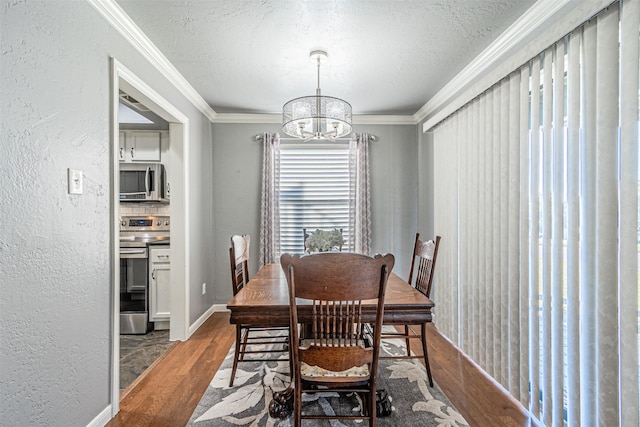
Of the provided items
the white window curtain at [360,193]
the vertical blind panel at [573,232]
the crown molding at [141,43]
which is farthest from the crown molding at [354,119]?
the vertical blind panel at [573,232]

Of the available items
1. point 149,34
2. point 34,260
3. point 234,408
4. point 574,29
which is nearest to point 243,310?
point 234,408

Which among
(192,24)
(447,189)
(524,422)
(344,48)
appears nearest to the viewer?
(524,422)

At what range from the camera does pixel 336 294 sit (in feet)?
4.57

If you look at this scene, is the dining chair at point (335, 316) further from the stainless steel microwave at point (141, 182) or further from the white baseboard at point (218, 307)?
the stainless steel microwave at point (141, 182)

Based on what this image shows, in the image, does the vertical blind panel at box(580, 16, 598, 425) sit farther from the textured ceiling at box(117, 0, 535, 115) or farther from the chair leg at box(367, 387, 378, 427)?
the chair leg at box(367, 387, 378, 427)

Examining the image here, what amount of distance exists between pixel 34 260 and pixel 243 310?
3.13 feet

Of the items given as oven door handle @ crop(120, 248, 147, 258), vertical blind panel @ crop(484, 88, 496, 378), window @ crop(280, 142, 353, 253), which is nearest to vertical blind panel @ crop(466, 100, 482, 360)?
vertical blind panel @ crop(484, 88, 496, 378)

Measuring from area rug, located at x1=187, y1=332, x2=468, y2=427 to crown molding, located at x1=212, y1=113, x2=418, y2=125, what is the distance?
2.84m

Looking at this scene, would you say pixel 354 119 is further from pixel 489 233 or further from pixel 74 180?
pixel 74 180

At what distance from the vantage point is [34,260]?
137cm

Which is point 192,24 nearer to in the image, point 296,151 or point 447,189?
point 296,151

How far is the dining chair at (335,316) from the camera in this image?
4.54 feet

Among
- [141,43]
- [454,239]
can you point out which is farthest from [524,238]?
[141,43]

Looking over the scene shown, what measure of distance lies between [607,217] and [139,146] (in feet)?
14.6
